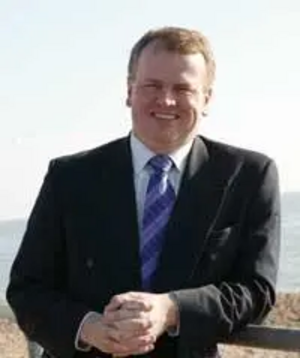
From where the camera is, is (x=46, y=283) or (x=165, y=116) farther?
(x=46, y=283)

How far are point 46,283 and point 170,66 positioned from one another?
0.90 meters

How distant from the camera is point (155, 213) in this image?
342 cm

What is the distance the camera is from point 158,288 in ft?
10.9

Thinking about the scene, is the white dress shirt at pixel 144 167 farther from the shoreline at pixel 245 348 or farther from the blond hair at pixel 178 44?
the shoreline at pixel 245 348

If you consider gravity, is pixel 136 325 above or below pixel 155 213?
below

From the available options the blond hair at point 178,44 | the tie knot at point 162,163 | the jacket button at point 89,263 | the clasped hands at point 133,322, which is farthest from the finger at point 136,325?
the blond hair at point 178,44

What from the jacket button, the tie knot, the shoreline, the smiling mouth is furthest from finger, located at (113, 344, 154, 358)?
the shoreline

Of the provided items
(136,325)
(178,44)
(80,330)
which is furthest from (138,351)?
(178,44)

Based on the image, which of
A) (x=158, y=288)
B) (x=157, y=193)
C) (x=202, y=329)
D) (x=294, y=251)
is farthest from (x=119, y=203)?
(x=294, y=251)

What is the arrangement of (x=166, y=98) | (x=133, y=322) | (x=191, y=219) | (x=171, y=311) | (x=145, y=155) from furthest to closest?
(x=145, y=155)
(x=191, y=219)
(x=166, y=98)
(x=171, y=311)
(x=133, y=322)

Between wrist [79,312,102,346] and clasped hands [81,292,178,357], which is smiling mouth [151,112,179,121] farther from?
wrist [79,312,102,346]

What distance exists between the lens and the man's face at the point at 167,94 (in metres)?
3.29

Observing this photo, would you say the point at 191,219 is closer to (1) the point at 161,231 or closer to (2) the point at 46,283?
(1) the point at 161,231

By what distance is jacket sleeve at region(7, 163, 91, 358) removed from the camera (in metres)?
3.33
